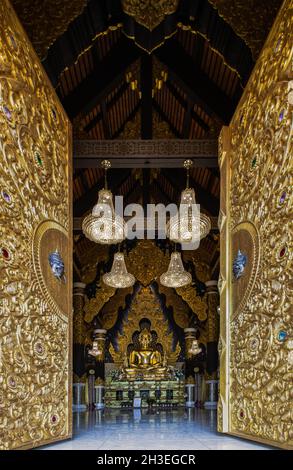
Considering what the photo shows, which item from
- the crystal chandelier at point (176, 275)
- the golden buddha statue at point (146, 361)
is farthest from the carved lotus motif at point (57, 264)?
the golden buddha statue at point (146, 361)

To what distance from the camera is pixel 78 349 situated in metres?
11.2

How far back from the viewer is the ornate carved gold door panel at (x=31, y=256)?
3465 mm

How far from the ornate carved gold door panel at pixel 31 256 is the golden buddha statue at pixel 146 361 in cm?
831

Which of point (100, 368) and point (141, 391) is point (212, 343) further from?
point (100, 368)

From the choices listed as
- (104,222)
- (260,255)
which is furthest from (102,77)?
(260,255)

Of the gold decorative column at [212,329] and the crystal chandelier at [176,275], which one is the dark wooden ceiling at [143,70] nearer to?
the crystal chandelier at [176,275]

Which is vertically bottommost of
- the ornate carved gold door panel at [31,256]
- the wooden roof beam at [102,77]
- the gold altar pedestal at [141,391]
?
the gold altar pedestal at [141,391]

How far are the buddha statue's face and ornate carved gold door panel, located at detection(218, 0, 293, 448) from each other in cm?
848

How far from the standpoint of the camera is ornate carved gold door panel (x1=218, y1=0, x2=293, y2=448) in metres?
3.50

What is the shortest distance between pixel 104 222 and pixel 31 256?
7.09 ft

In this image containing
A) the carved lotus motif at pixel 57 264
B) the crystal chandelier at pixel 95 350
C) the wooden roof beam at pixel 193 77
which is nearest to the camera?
the carved lotus motif at pixel 57 264

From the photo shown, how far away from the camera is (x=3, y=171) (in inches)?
138

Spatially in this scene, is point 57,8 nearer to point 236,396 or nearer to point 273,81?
point 273,81

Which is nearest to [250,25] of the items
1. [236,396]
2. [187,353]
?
[236,396]
